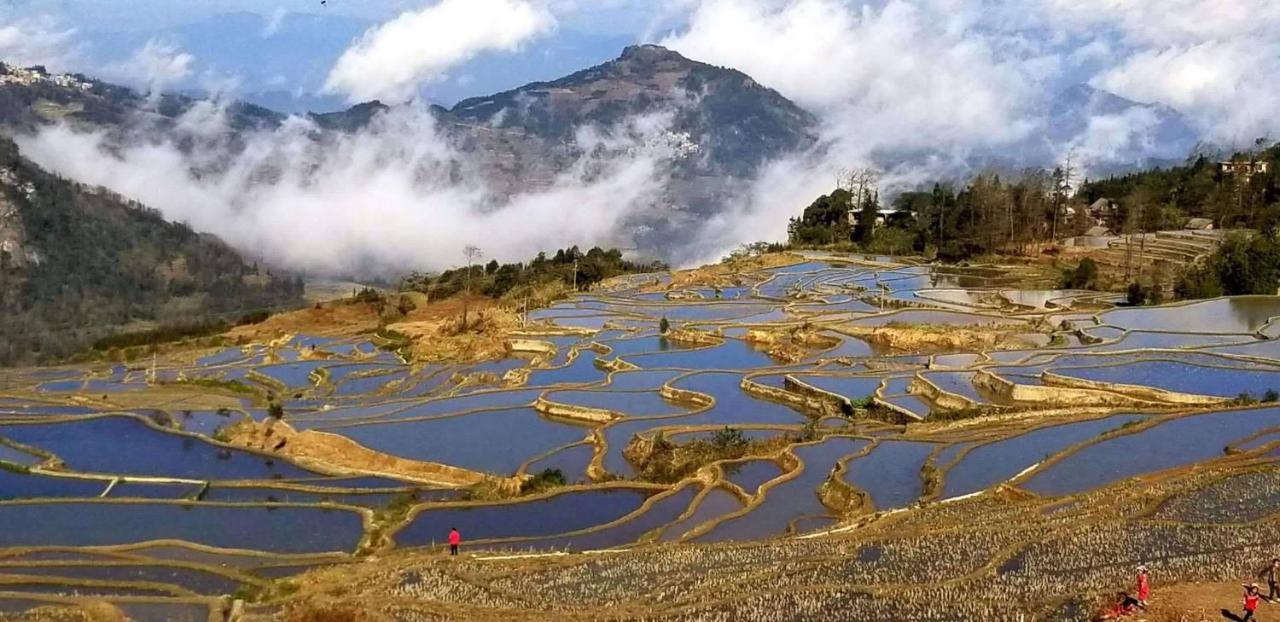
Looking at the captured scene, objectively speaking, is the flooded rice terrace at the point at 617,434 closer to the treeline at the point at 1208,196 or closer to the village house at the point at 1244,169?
the treeline at the point at 1208,196

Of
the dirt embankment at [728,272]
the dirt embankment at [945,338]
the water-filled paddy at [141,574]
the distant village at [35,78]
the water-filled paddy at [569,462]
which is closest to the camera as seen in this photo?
the water-filled paddy at [141,574]

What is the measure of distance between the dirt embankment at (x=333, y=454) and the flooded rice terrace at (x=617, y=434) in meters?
0.11

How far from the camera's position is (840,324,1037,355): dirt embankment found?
3972 centimetres

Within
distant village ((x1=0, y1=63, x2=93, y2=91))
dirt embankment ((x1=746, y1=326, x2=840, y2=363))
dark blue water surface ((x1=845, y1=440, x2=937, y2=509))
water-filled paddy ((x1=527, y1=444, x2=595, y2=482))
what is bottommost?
water-filled paddy ((x1=527, y1=444, x2=595, y2=482))

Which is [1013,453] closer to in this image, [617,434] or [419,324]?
[617,434]

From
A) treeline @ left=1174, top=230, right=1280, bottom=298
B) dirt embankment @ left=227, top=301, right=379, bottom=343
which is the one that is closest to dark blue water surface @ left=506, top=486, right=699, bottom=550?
treeline @ left=1174, top=230, right=1280, bottom=298

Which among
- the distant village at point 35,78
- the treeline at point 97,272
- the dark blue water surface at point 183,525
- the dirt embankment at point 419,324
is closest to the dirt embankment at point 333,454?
the dark blue water surface at point 183,525

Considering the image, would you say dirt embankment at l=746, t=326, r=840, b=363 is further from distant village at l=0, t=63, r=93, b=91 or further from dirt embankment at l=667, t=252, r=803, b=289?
distant village at l=0, t=63, r=93, b=91

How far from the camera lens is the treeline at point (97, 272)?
8881 centimetres

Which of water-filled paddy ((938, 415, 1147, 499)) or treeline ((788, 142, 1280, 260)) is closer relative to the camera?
water-filled paddy ((938, 415, 1147, 499))

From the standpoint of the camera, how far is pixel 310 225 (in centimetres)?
16712

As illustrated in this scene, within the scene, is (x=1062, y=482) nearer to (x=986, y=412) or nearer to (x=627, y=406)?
(x=986, y=412)

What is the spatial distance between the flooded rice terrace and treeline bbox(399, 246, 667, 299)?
20.9 metres

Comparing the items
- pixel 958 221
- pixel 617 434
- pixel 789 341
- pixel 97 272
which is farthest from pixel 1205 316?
pixel 97 272
